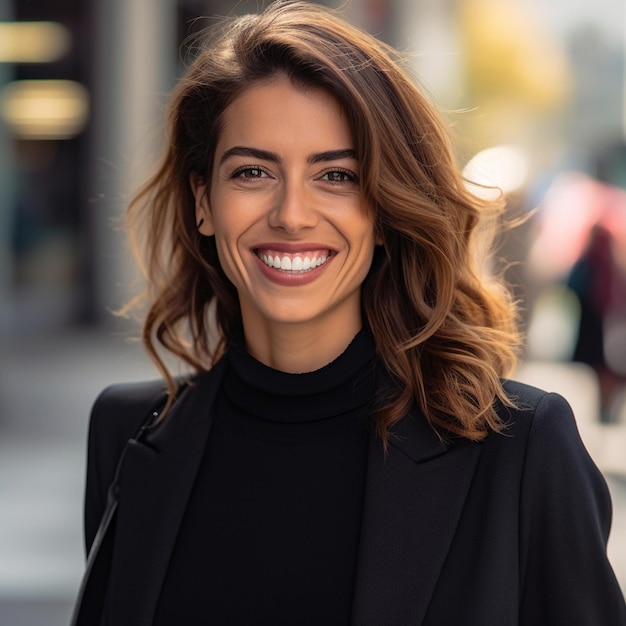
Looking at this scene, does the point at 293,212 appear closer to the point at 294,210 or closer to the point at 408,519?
the point at 294,210

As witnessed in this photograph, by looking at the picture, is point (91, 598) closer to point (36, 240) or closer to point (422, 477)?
point (422, 477)

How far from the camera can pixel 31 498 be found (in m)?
6.38

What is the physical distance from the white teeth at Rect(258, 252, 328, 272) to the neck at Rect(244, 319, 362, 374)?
0.16 meters

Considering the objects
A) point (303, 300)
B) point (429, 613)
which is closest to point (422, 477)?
point (429, 613)

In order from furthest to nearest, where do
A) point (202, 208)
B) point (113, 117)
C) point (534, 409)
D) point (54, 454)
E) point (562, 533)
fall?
point (113, 117), point (54, 454), point (202, 208), point (534, 409), point (562, 533)

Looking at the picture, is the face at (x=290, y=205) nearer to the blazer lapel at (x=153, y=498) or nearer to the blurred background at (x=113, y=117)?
the blazer lapel at (x=153, y=498)

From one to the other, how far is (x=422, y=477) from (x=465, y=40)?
10.2 meters

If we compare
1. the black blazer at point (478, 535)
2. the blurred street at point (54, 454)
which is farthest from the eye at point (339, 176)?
the blurred street at point (54, 454)

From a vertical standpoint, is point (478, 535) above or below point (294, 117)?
below

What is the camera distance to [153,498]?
97.5 inches

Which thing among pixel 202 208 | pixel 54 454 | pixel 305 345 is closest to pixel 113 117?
pixel 54 454

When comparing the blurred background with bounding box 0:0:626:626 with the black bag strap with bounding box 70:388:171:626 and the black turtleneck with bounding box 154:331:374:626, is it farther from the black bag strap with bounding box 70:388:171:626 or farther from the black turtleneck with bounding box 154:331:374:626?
the black turtleneck with bounding box 154:331:374:626

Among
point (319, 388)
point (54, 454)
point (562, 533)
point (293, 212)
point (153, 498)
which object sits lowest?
point (54, 454)

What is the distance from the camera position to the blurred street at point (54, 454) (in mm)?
5129
